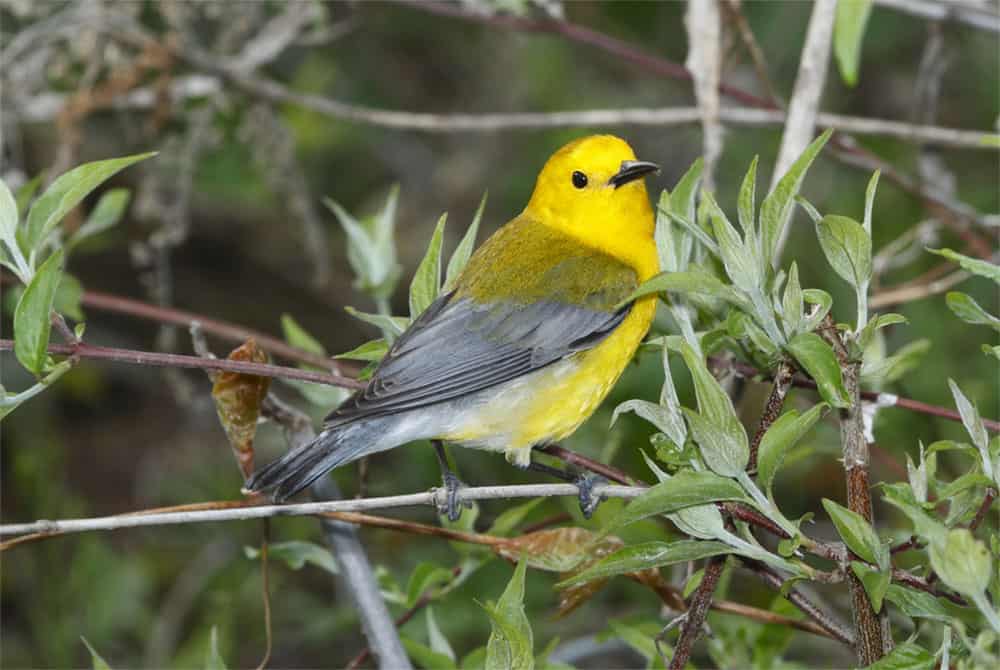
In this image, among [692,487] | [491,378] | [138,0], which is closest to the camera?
[692,487]

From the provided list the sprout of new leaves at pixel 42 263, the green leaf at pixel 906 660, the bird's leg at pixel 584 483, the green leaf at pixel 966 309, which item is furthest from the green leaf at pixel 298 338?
the green leaf at pixel 906 660

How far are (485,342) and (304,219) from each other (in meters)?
1.64

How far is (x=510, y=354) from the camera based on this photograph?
125 inches

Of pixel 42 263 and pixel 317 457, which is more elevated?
pixel 42 263

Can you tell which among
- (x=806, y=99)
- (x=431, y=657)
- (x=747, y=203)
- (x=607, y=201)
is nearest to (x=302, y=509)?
(x=431, y=657)

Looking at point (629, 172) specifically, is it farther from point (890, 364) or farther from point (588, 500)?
point (890, 364)

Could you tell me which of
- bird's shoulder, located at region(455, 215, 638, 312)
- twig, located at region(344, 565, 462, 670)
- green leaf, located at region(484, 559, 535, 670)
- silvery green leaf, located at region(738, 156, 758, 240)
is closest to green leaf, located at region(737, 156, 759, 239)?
silvery green leaf, located at region(738, 156, 758, 240)

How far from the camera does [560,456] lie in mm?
2756

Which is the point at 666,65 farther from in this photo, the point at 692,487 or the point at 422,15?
the point at 422,15

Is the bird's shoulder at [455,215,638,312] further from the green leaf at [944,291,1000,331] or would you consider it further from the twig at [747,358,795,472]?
the green leaf at [944,291,1000,331]

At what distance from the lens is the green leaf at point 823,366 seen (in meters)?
1.95

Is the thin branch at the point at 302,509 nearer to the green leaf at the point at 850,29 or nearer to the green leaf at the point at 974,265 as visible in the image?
the green leaf at the point at 974,265

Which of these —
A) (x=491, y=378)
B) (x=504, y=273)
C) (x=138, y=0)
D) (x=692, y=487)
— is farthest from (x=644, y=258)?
(x=138, y=0)

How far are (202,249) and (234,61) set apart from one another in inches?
95.0
